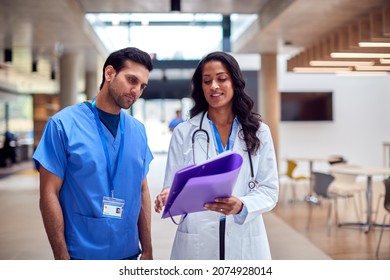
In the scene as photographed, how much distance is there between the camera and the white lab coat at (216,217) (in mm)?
1773

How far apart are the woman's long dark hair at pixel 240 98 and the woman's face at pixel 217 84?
2 centimetres

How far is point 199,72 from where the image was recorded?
1809mm

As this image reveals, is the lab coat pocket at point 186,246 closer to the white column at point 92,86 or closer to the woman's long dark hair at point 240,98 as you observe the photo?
the woman's long dark hair at point 240,98

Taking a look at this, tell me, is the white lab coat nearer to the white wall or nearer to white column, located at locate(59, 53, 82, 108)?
the white wall

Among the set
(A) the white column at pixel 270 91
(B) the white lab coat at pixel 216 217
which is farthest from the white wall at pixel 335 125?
(B) the white lab coat at pixel 216 217

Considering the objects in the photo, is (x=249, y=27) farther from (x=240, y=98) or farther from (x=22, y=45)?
(x=240, y=98)

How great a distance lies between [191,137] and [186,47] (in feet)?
7.55

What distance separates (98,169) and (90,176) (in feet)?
0.12

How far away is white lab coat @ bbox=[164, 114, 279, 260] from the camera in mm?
1773

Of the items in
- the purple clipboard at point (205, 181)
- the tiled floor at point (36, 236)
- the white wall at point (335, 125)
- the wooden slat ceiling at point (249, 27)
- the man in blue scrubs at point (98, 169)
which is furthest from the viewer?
the white wall at point (335, 125)

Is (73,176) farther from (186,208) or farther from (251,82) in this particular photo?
(251,82)

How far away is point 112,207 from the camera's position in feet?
5.87

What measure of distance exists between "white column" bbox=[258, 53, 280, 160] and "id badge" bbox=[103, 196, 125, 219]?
29.5 feet

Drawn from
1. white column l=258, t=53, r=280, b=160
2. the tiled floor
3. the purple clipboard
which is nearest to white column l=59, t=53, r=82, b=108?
white column l=258, t=53, r=280, b=160
